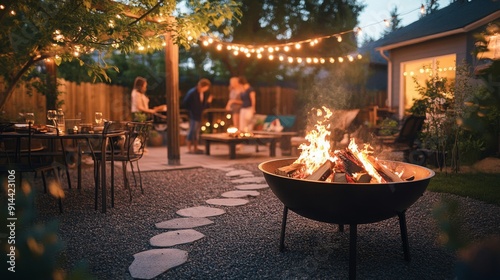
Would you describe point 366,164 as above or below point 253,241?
above

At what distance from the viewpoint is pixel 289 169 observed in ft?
11.1

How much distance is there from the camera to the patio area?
106 inches

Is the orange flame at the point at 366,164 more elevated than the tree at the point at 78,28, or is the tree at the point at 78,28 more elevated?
the tree at the point at 78,28

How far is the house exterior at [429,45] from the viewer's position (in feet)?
31.3

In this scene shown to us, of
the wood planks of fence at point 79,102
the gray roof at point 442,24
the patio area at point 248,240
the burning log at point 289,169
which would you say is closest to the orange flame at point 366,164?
the burning log at point 289,169

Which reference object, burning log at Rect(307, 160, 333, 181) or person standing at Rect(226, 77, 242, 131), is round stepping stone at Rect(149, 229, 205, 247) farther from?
person standing at Rect(226, 77, 242, 131)

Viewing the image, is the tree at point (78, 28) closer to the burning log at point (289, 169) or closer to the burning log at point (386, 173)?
the burning log at point (289, 169)

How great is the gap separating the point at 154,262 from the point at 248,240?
0.85 metres

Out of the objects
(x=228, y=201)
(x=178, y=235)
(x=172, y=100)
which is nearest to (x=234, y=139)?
(x=172, y=100)

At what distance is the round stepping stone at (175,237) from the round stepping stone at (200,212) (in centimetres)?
55

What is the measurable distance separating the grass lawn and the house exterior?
12.1 feet

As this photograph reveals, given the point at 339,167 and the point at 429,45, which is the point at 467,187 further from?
the point at 429,45

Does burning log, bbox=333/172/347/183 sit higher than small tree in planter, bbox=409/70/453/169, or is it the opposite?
small tree in planter, bbox=409/70/453/169

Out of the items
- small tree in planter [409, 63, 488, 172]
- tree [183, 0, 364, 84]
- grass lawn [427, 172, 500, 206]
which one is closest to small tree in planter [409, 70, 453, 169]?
small tree in planter [409, 63, 488, 172]
